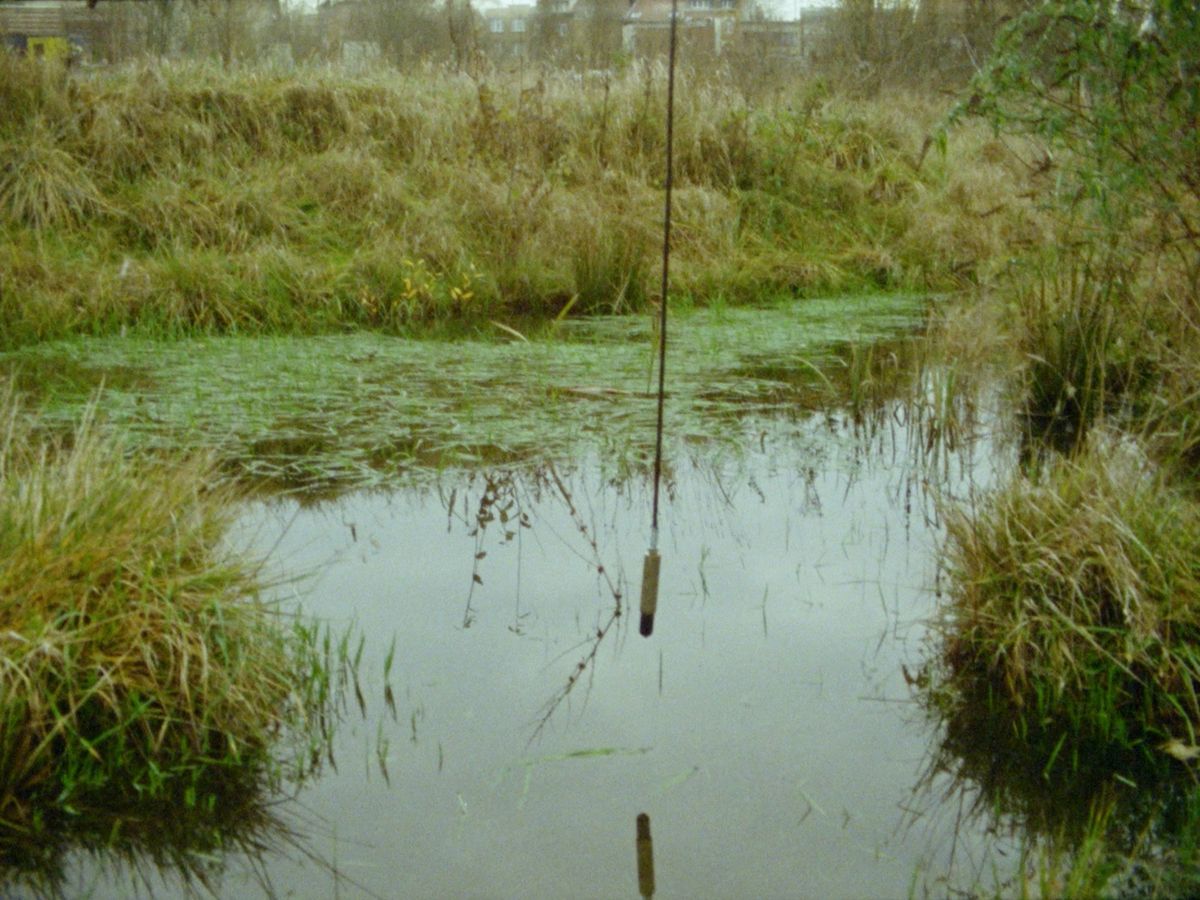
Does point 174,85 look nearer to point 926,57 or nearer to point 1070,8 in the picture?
point 1070,8

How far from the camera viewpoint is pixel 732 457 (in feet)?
13.9

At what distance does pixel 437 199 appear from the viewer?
313 inches

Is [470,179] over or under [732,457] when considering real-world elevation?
over

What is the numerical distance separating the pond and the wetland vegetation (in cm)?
3

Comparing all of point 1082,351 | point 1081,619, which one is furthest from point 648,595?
point 1082,351

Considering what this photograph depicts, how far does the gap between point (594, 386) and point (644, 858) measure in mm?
3175

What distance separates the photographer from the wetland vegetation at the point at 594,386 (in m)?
2.23

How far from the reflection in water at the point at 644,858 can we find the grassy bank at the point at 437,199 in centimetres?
457

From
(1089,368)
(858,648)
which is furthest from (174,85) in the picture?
(858,648)

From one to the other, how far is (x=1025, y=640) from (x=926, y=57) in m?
14.7

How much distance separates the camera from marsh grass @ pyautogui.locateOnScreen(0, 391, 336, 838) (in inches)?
82.9

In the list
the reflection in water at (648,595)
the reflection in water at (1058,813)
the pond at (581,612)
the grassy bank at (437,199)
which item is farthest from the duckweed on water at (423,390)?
the reflection in water at (1058,813)

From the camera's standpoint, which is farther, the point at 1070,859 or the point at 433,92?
the point at 433,92

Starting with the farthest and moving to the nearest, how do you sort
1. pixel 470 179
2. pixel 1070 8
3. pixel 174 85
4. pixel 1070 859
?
pixel 174 85 < pixel 470 179 < pixel 1070 8 < pixel 1070 859
